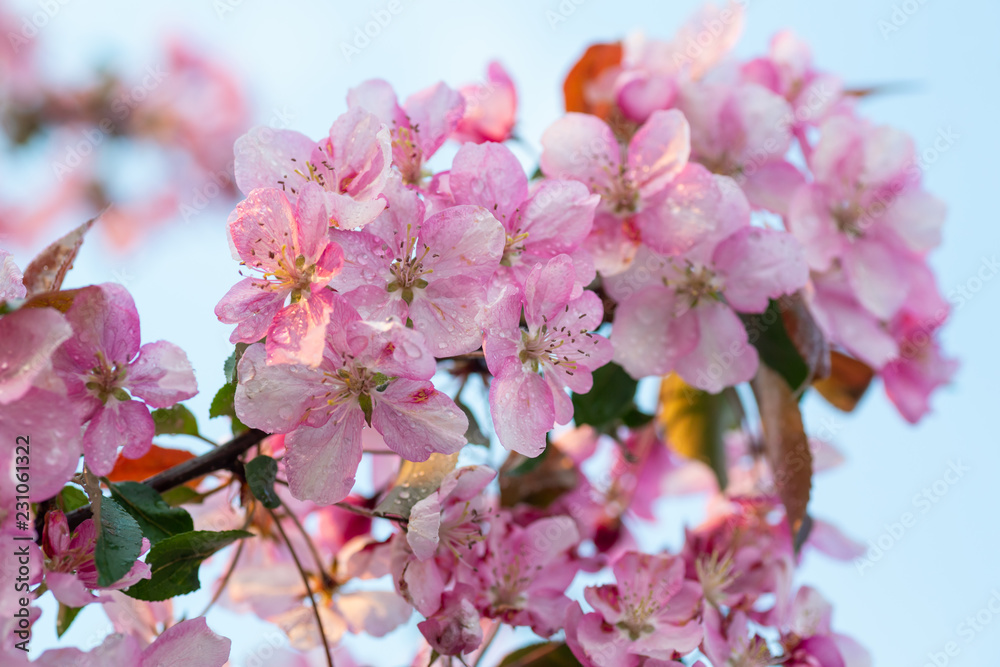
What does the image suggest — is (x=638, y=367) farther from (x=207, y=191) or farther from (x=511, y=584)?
(x=207, y=191)

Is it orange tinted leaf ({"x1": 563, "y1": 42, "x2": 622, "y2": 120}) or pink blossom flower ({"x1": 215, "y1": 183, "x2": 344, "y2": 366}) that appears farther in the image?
orange tinted leaf ({"x1": 563, "y1": 42, "x2": 622, "y2": 120})

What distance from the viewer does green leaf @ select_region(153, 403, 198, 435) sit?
775 millimetres

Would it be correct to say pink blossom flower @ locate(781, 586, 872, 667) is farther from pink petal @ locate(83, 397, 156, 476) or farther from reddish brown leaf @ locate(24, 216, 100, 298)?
reddish brown leaf @ locate(24, 216, 100, 298)

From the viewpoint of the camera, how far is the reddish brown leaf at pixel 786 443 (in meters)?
1.00

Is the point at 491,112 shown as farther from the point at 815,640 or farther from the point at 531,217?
the point at 815,640

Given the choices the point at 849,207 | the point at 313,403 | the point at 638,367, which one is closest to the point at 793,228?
the point at 849,207

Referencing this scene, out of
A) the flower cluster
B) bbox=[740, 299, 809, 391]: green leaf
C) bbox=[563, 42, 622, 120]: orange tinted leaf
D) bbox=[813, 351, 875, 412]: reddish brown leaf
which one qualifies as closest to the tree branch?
the flower cluster

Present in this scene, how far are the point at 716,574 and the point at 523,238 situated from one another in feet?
1.64

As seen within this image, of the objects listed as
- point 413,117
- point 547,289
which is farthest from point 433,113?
point 547,289

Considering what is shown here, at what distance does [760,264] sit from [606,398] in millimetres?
247

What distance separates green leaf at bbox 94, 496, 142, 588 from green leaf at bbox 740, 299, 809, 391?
70cm

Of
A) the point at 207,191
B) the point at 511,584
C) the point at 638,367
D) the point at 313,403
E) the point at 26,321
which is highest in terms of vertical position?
the point at 26,321

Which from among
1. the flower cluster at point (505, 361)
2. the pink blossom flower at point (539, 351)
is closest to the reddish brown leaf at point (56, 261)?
the flower cluster at point (505, 361)

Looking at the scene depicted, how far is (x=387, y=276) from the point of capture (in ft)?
2.14
